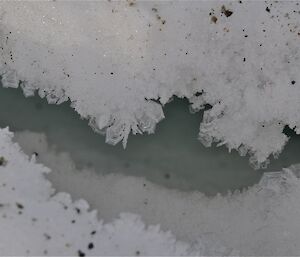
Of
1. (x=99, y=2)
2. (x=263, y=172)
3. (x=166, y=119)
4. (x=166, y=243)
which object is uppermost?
(x=99, y=2)

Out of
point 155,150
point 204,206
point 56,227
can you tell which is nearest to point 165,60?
point 155,150

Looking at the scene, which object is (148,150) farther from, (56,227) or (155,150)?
(56,227)

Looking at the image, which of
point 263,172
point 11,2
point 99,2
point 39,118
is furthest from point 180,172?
point 11,2

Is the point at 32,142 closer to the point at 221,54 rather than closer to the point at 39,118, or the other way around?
the point at 39,118

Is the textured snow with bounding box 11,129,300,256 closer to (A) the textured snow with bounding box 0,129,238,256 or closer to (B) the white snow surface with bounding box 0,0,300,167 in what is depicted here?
(A) the textured snow with bounding box 0,129,238,256

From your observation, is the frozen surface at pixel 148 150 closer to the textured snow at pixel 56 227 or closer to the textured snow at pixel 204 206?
the textured snow at pixel 204 206

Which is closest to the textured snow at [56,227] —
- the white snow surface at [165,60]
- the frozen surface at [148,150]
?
the frozen surface at [148,150]

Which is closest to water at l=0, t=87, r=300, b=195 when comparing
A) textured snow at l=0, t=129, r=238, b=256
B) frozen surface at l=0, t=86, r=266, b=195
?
frozen surface at l=0, t=86, r=266, b=195
